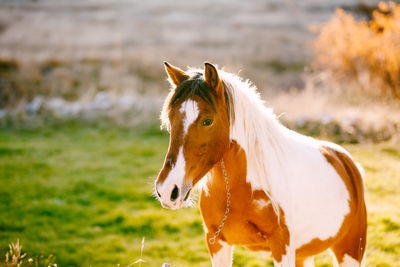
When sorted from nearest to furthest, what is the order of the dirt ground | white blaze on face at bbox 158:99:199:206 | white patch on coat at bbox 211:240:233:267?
1. white blaze on face at bbox 158:99:199:206
2. white patch on coat at bbox 211:240:233:267
3. the dirt ground

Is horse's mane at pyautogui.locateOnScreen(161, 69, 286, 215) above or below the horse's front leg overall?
above

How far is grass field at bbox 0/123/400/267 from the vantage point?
5.01 metres

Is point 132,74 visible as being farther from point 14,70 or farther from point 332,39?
point 332,39

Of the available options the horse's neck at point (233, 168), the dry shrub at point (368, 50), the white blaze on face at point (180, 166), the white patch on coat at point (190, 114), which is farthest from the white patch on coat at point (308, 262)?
the dry shrub at point (368, 50)

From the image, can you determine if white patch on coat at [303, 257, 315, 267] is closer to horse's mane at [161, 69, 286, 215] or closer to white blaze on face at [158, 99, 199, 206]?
horse's mane at [161, 69, 286, 215]

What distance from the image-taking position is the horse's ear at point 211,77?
83.8 inches

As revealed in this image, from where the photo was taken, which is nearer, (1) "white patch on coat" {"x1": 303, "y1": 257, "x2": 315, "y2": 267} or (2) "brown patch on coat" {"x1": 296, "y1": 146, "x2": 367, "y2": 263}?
(2) "brown patch on coat" {"x1": 296, "y1": 146, "x2": 367, "y2": 263}

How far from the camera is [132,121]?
11.5 metres

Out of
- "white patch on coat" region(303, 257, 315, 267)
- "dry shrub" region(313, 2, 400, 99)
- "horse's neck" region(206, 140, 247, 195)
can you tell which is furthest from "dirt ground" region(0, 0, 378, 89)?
"horse's neck" region(206, 140, 247, 195)

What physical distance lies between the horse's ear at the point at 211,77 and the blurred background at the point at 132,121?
137cm

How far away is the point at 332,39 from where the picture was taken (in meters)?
12.5

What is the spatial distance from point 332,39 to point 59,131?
9.61m

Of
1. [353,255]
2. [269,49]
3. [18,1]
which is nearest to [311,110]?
[353,255]

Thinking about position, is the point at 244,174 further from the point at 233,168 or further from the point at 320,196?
the point at 320,196
